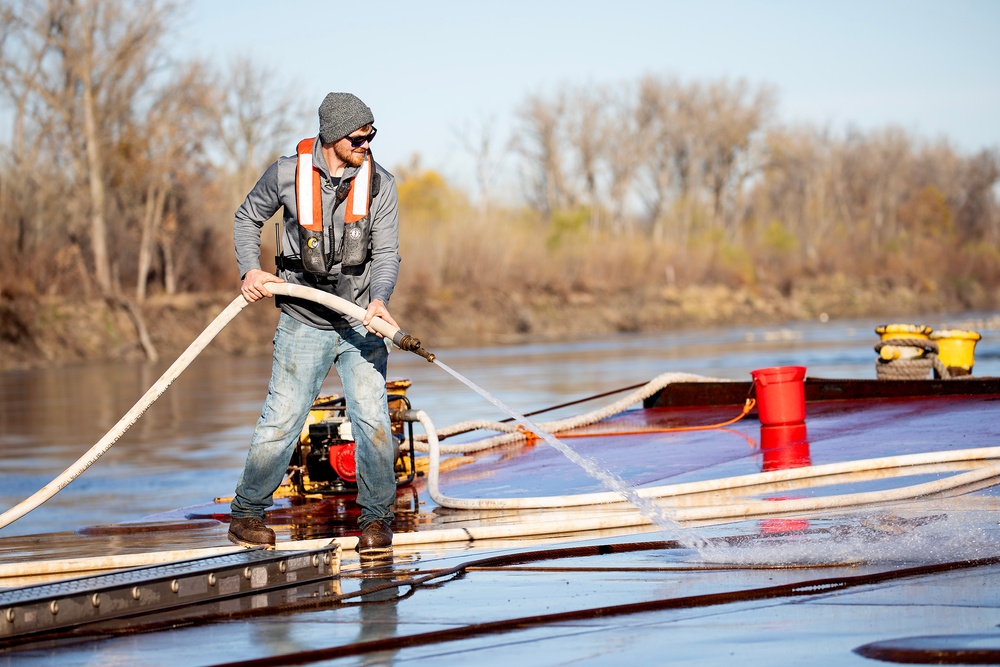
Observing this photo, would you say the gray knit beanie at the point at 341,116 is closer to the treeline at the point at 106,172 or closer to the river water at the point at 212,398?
the river water at the point at 212,398

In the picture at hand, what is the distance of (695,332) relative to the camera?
49.5 meters

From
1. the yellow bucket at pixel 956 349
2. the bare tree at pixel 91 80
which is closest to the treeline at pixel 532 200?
the bare tree at pixel 91 80

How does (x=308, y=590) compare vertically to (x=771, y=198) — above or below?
below

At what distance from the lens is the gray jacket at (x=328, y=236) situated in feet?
19.8

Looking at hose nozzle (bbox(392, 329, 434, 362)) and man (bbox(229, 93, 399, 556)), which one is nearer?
hose nozzle (bbox(392, 329, 434, 362))

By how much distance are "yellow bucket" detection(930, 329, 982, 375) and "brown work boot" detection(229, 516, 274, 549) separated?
774 centimetres

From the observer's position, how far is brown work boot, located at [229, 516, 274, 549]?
6.09m

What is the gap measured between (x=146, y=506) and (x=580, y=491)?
3958 mm

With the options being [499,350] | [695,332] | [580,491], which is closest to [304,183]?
[580,491]

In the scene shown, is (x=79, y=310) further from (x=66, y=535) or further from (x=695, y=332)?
(x=66, y=535)

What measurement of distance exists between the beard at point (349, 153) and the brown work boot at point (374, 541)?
5.26 feet

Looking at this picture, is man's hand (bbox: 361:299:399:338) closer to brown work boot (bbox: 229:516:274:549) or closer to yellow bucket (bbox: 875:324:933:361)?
brown work boot (bbox: 229:516:274:549)

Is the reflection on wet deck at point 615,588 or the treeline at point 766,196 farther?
the treeline at point 766,196

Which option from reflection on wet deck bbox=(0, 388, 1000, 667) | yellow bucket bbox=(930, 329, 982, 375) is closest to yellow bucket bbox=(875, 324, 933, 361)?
yellow bucket bbox=(930, 329, 982, 375)
